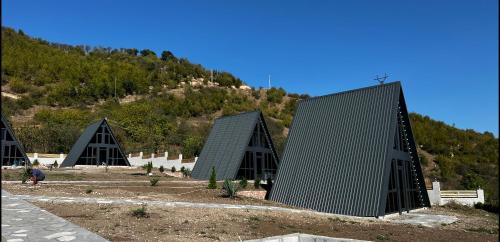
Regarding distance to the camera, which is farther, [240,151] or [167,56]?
[167,56]

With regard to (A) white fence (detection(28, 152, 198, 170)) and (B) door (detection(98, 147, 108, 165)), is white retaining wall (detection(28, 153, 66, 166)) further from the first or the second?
(B) door (detection(98, 147, 108, 165))

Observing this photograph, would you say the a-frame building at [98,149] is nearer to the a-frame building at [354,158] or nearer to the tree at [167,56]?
the a-frame building at [354,158]

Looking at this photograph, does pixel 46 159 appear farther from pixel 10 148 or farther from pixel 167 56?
pixel 167 56

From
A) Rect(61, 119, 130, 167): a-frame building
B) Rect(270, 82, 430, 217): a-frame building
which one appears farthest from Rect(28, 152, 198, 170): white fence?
Rect(270, 82, 430, 217): a-frame building

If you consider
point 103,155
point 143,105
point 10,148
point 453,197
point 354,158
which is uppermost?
point 143,105

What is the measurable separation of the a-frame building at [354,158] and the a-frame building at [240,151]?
6.87 m

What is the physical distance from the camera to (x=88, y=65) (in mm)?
92188

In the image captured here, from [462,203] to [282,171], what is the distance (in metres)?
11.0

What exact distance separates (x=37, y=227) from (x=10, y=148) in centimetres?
2999

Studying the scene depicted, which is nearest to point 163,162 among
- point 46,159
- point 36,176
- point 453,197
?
point 46,159

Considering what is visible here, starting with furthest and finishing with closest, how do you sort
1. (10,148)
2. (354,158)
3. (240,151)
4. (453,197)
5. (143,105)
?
(143,105)
(10,148)
(240,151)
(453,197)
(354,158)

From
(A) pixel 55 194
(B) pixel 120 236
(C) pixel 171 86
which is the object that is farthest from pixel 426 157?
(C) pixel 171 86

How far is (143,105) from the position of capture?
70500 millimetres

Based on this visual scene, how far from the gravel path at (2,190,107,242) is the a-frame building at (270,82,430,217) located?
34.9 ft
